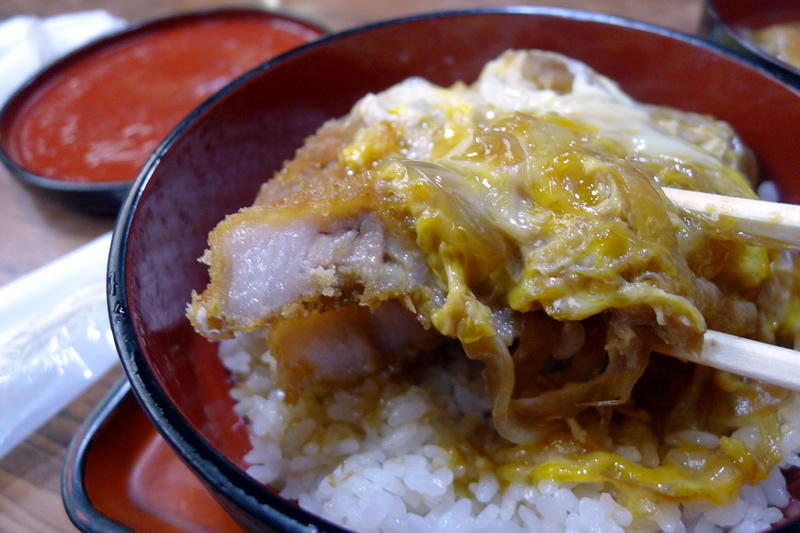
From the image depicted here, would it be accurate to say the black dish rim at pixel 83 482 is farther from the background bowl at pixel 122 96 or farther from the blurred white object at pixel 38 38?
the blurred white object at pixel 38 38

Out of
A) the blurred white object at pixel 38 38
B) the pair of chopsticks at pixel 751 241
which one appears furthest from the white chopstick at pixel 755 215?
the blurred white object at pixel 38 38

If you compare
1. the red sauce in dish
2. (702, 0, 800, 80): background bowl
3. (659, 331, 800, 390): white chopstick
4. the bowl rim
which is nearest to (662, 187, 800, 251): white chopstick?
(659, 331, 800, 390): white chopstick

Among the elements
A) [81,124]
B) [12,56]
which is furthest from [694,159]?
[12,56]

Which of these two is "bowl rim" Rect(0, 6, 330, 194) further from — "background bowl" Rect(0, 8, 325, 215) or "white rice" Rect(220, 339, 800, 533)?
"white rice" Rect(220, 339, 800, 533)

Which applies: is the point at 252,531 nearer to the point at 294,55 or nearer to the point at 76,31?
the point at 294,55

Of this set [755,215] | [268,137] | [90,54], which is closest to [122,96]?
[90,54]

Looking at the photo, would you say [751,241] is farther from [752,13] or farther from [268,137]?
[752,13]
